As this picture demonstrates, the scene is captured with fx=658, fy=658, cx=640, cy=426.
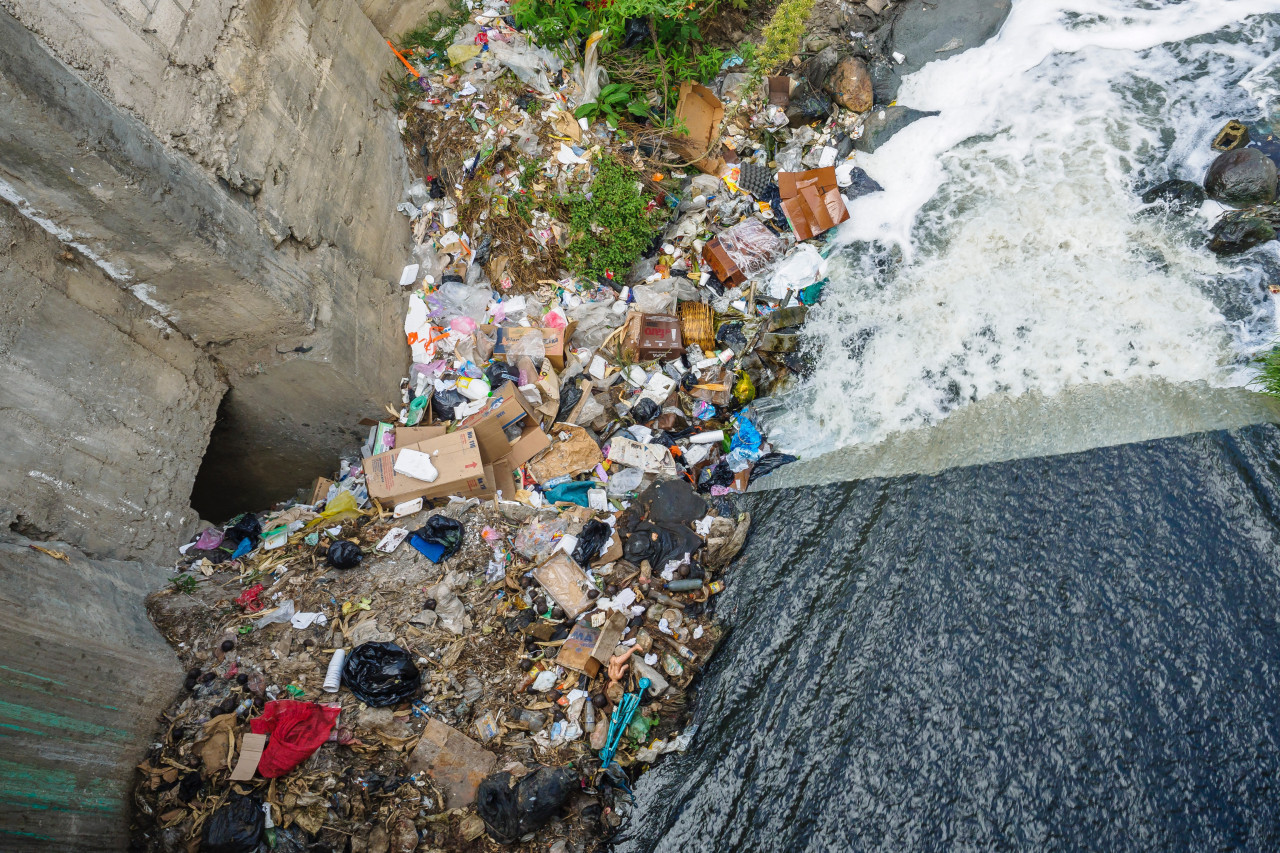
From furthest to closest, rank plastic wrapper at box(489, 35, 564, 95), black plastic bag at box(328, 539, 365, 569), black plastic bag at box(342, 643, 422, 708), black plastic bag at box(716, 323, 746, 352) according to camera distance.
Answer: plastic wrapper at box(489, 35, 564, 95) < black plastic bag at box(716, 323, 746, 352) < black plastic bag at box(328, 539, 365, 569) < black plastic bag at box(342, 643, 422, 708)

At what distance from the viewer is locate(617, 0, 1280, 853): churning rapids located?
2.96 meters

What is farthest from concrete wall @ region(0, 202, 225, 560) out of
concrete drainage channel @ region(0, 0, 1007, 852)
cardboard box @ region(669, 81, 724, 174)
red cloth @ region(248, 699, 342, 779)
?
cardboard box @ region(669, 81, 724, 174)

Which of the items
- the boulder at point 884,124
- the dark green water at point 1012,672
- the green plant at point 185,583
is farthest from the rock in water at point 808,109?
the green plant at point 185,583

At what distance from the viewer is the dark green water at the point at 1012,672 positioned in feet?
9.45

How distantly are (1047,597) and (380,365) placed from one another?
395 centimetres

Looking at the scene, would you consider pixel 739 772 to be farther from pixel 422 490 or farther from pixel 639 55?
pixel 639 55

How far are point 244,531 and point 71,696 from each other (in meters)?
1.25

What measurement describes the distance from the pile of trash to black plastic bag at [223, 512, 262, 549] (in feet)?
0.04

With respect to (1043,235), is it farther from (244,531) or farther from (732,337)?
(244,531)

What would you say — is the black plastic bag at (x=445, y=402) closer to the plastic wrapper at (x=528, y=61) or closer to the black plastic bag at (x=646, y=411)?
the black plastic bag at (x=646, y=411)

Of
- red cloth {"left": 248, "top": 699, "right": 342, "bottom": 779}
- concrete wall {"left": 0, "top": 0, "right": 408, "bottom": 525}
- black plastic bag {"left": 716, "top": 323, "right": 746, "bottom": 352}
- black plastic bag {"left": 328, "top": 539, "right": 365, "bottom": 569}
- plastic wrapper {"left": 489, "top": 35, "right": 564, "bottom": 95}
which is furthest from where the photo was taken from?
plastic wrapper {"left": 489, "top": 35, "right": 564, "bottom": 95}

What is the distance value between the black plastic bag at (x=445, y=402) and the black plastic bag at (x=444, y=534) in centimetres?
82

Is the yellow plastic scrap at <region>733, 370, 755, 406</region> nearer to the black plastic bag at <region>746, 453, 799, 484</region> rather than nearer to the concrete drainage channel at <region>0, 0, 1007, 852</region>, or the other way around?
the concrete drainage channel at <region>0, 0, 1007, 852</region>

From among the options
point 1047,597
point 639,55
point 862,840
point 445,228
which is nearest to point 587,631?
point 862,840
